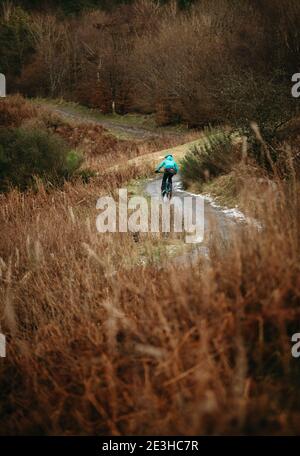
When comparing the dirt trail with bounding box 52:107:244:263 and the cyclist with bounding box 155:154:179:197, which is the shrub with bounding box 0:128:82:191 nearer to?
the dirt trail with bounding box 52:107:244:263

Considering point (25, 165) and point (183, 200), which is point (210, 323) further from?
point (25, 165)

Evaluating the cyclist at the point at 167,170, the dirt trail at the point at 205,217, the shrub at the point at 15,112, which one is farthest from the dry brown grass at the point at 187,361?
the shrub at the point at 15,112

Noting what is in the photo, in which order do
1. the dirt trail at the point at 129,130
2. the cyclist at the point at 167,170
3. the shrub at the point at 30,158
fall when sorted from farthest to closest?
the dirt trail at the point at 129,130 → the shrub at the point at 30,158 → the cyclist at the point at 167,170

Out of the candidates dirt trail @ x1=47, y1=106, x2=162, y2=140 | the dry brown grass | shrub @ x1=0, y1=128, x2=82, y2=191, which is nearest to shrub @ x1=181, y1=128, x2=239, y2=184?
shrub @ x1=0, y1=128, x2=82, y2=191

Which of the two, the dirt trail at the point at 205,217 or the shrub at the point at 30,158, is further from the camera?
the shrub at the point at 30,158

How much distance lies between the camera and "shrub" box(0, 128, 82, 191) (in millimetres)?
11180

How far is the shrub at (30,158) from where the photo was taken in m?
11.2

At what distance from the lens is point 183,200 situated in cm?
937

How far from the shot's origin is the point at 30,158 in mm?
11633

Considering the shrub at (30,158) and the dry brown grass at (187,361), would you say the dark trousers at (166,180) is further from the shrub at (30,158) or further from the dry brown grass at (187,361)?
the dry brown grass at (187,361)

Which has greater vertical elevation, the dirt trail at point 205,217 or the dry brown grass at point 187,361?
the dirt trail at point 205,217

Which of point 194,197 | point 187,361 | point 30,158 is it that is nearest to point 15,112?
point 30,158

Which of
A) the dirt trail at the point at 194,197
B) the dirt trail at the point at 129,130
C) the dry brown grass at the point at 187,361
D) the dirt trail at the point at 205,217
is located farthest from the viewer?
the dirt trail at the point at 129,130

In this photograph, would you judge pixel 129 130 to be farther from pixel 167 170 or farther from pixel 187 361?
pixel 187 361
